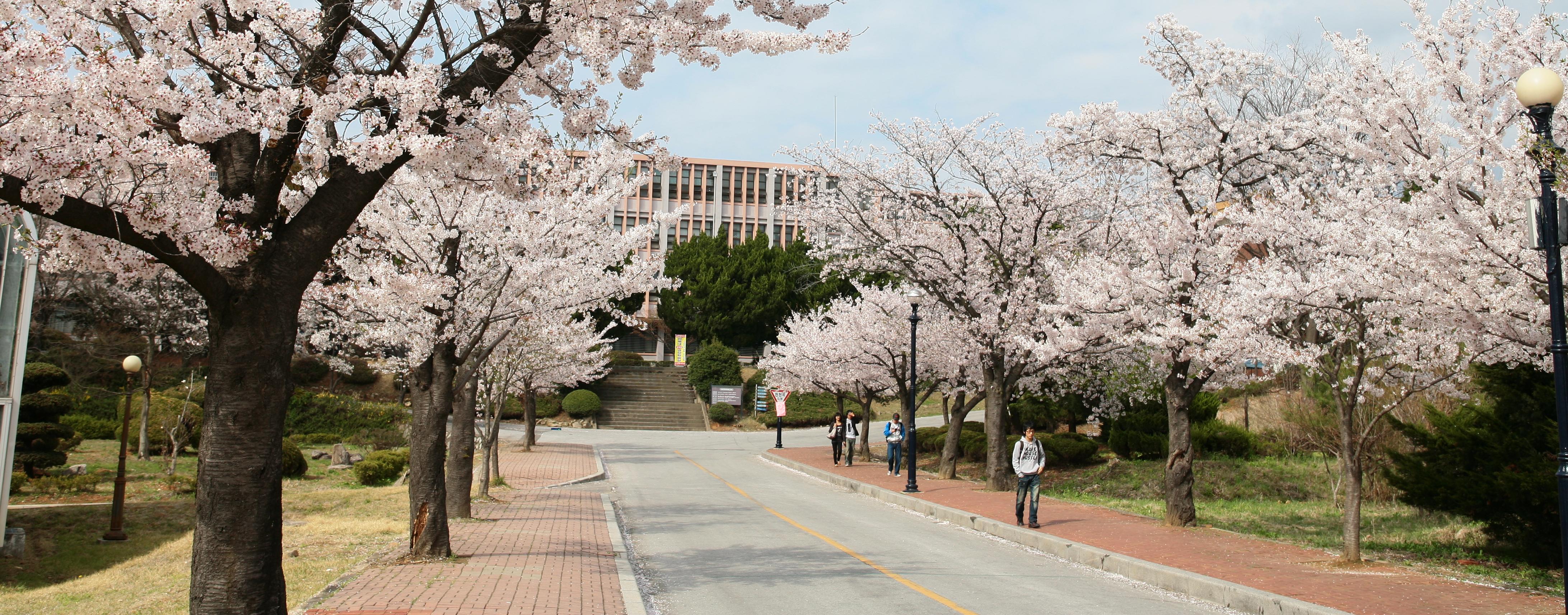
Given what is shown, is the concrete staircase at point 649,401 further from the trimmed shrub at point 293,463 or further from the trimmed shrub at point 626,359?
the trimmed shrub at point 293,463

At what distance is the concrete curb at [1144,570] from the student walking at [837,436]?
1121 cm

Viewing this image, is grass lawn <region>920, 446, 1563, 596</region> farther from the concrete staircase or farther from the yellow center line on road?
the concrete staircase

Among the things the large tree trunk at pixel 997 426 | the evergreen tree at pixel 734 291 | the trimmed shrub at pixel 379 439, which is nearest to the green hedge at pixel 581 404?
the evergreen tree at pixel 734 291

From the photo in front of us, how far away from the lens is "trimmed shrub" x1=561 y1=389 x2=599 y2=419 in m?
52.8

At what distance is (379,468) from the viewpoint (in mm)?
24031

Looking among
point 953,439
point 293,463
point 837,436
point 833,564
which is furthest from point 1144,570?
point 293,463

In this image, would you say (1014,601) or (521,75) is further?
(1014,601)

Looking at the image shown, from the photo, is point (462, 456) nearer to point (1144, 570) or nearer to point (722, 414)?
point (1144, 570)

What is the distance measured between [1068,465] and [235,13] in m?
25.3

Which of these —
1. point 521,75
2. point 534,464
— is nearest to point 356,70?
point 521,75

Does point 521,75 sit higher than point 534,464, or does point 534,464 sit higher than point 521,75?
point 521,75

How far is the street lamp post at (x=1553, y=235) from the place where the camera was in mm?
6770

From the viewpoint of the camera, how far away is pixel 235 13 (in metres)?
6.35

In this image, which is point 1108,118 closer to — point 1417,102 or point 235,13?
point 1417,102
